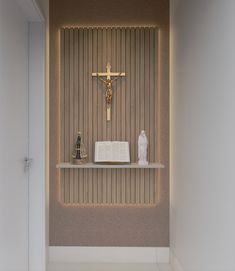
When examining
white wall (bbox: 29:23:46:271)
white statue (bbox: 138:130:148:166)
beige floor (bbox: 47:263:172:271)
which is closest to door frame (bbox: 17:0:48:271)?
white wall (bbox: 29:23:46:271)

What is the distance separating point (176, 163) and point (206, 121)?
867mm

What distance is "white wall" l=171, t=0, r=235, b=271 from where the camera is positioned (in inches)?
56.2

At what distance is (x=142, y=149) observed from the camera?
2.69m

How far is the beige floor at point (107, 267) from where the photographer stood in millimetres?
2605

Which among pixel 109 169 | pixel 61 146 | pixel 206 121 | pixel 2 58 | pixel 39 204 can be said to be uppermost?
pixel 2 58

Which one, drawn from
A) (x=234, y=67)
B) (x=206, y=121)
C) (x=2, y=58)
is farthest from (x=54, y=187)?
(x=234, y=67)

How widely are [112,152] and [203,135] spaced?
1.08 m

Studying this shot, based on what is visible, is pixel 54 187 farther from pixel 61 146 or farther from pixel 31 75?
pixel 31 75

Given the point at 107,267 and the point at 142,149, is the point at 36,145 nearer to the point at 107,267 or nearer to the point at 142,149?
the point at 142,149

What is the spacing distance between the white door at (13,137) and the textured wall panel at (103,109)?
0.53 m

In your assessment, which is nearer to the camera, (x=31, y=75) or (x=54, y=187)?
(x=31, y=75)

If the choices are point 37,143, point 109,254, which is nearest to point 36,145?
point 37,143

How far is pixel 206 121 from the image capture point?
1.75 m

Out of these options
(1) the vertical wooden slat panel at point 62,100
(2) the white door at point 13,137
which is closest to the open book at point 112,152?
(1) the vertical wooden slat panel at point 62,100
